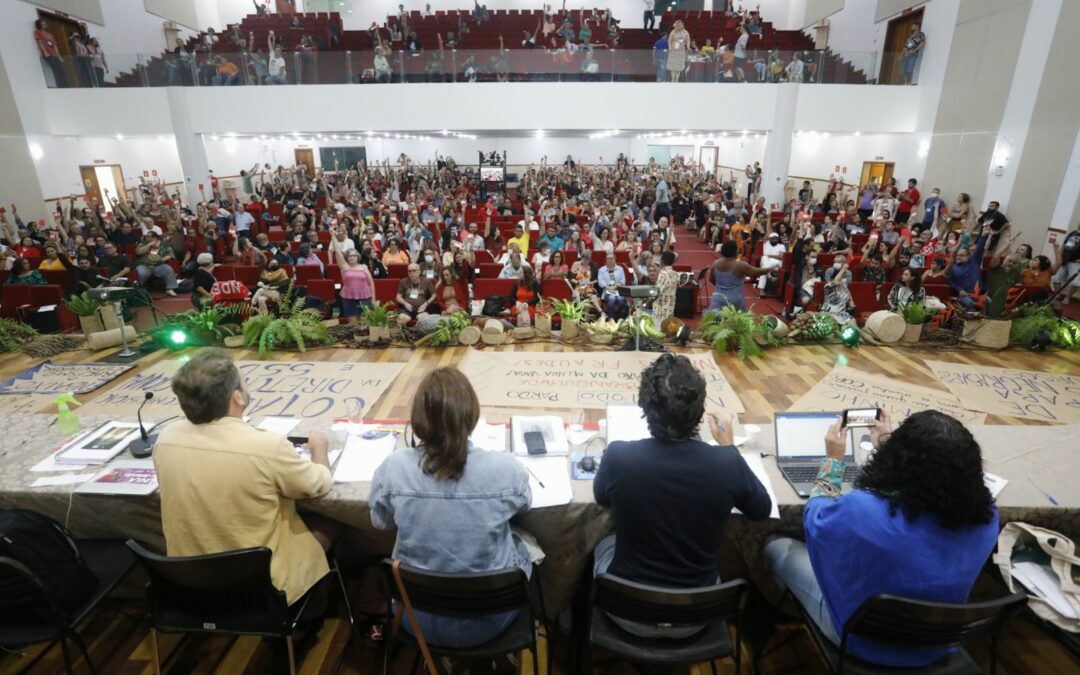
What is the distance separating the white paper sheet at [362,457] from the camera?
268 centimetres

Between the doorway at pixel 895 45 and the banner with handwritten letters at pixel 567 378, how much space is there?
11.5 metres

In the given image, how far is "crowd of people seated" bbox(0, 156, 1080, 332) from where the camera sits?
7.20 m

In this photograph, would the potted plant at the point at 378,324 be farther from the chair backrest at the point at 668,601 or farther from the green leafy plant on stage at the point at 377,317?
the chair backrest at the point at 668,601

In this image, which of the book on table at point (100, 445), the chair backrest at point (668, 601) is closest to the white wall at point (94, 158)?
the book on table at point (100, 445)

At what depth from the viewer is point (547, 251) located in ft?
27.3

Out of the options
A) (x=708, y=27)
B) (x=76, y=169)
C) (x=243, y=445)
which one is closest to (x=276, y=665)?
(x=243, y=445)

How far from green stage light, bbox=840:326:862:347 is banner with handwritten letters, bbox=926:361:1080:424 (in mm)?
759

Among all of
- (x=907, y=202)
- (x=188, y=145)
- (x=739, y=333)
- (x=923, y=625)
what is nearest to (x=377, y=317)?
(x=739, y=333)

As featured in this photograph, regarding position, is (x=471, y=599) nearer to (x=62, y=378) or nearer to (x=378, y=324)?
(x=378, y=324)

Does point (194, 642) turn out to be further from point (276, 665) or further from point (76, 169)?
point (76, 169)

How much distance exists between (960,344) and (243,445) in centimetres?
733

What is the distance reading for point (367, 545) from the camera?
289cm

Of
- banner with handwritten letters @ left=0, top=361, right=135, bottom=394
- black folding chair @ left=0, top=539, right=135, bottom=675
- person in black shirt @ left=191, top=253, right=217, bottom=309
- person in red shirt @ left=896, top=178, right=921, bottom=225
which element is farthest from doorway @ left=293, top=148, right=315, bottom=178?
black folding chair @ left=0, top=539, right=135, bottom=675

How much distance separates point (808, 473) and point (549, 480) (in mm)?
1237
